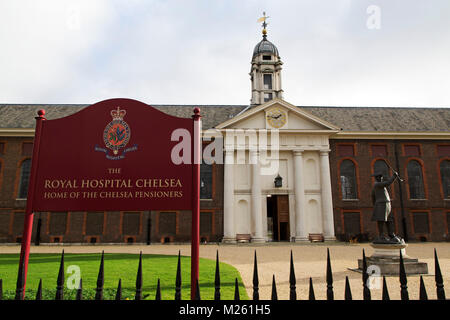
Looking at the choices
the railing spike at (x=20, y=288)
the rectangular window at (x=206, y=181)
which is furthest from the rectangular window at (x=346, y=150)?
the railing spike at (x=20, y=288)

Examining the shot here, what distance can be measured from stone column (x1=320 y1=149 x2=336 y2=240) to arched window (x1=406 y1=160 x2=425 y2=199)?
7.80 m

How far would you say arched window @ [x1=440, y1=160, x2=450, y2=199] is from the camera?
26.1 meters

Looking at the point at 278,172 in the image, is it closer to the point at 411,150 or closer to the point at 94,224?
the point at 411,150

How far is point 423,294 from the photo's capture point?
2627mm

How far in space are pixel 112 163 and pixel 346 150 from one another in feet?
82.9

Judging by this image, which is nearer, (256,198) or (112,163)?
(112,163)

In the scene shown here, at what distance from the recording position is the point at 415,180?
26.2 metres

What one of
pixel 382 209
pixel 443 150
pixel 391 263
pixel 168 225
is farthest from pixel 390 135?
pixel 168 225

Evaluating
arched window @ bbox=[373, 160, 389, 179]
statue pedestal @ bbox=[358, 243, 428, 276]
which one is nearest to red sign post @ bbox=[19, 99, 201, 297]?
statue pedestal @ bbox=[358, 243, 428, 276]

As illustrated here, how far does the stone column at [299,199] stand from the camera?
23470 mm

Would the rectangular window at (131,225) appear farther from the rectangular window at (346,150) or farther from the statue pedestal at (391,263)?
the statue pedestal at (391,263)

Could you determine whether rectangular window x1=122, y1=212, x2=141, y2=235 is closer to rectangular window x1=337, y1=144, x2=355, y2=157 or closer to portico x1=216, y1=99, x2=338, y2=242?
portico x1=216, y1=99, x2=338, y2=242
